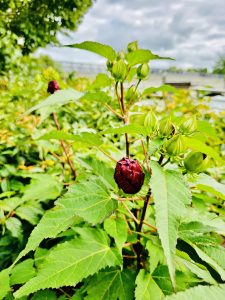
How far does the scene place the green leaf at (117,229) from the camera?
821 mm

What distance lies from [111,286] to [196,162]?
16.2 inches

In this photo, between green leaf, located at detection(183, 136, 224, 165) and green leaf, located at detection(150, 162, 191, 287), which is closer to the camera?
green leaf, located at detection(150, 162, 191, 287)

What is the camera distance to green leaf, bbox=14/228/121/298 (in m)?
0.70

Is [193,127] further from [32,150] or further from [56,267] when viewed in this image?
[32,150]

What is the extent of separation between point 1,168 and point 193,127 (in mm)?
1041

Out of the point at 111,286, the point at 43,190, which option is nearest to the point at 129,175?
the point at 111,286

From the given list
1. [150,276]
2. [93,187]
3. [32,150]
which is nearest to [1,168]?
[32,150]

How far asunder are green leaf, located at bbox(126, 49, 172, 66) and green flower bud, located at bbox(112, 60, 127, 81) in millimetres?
22

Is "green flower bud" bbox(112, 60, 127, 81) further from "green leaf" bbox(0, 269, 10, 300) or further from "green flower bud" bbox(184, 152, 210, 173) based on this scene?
"green leaf" bbox(0, 269, 10, 300)

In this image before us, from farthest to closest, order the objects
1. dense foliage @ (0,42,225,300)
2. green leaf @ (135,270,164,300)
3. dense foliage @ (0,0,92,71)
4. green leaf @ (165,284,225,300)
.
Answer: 1. dense foliage @ (0,0,92,71)
2. green leaf @ (135,270,164,300)
3. dense foliage @ (0,42,225,300)
4. green leaf @ (165,284,225,300)

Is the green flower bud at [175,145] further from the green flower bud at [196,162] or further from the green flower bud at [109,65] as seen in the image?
the green flower bud at [109,65]

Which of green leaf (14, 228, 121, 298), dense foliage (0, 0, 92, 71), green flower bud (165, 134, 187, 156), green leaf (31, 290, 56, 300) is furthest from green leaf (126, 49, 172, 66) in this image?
dense foliage (0, 0, 92, 71)

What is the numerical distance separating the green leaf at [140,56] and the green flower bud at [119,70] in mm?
22

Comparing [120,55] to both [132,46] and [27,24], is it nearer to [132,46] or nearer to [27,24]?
[132,46]
